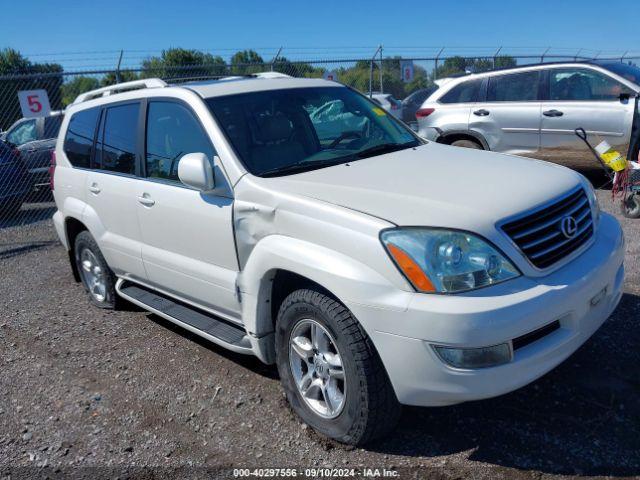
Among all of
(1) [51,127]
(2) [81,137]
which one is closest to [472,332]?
(2) [81,137]

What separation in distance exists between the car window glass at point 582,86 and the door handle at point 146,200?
6201 mm

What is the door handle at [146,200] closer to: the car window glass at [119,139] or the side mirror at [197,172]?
the car window glass at [119,139]

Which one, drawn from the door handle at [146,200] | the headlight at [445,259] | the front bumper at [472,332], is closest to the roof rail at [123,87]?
the door handle at [146,200]

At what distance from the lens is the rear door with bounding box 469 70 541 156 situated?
8.33 m

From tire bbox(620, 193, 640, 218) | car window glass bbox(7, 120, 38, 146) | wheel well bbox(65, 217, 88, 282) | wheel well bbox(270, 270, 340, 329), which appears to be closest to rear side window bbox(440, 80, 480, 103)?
tire bbox(620, 193, 640, 218)

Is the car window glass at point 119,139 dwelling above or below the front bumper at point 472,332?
above

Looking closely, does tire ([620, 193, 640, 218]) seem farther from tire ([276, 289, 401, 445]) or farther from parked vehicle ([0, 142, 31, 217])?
parked vehicle ([0, 142, 31, 217])

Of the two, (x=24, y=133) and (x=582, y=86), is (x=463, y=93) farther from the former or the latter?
(x=24, y=133)

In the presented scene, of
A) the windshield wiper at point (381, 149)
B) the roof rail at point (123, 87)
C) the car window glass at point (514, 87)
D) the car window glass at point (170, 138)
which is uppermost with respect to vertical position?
the roof rail at point (123, 87)

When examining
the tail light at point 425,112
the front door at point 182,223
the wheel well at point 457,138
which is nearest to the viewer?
the front door at point 182,223

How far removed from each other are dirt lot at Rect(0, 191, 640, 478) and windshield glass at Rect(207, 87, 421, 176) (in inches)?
56.8

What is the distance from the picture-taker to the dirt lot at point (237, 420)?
9.77ft

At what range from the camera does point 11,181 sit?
10242mm

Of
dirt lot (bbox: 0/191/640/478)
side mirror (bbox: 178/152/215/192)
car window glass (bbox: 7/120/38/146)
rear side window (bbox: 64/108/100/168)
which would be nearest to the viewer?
dirt lot (bbox: 0/191/640/478)
